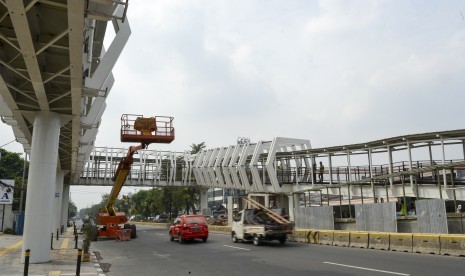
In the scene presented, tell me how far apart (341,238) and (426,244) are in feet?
16.4

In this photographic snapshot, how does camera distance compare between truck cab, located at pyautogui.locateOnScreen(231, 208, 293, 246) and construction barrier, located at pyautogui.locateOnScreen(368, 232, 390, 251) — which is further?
truck cab, located at pyautogui.locateOnScreen(231, 208, 293, 246)

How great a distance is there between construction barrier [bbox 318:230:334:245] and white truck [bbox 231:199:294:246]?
2.15 m

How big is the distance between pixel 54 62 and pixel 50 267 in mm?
7388

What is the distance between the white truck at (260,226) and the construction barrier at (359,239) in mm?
3064

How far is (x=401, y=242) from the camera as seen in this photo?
1616 cm

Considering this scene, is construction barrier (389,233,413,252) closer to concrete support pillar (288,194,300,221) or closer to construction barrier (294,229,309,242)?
construction barrier (294,229,309,242)

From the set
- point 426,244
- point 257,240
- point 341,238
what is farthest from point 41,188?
point 426,244

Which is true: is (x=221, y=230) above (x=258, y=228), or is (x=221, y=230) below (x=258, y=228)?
below

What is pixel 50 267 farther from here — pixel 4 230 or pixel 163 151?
pixel 163 151

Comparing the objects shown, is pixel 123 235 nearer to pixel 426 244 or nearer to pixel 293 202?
pixel 293 202

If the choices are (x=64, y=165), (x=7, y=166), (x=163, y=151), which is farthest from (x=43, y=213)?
(x=7, y=166)

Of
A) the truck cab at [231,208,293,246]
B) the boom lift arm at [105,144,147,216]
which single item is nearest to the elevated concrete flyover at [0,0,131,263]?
the boom lift arm at [105,144,147,216]

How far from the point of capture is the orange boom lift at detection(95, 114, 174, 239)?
67.6ft

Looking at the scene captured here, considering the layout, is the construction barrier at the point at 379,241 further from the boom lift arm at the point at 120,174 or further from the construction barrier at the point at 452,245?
the boom lift arm at the point at 120,174
